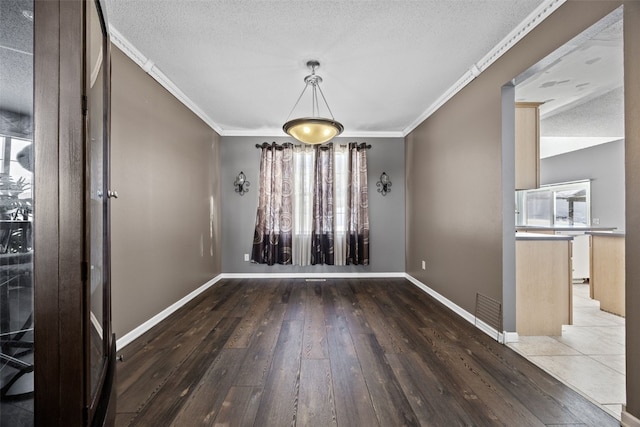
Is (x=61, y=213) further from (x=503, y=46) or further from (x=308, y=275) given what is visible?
(x=308, y=275)

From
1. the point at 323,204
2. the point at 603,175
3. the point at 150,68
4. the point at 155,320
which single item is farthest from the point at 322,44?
the point at 603,175

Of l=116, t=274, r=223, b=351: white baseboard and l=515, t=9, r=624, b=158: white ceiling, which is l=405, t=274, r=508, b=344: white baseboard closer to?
l=515, t=9, r=624, b=158: white ceiling

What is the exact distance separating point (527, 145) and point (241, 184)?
390 cm

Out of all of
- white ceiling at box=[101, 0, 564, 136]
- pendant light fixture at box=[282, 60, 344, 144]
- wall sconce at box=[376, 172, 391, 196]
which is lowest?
wall sconce at box=[376, 172, 391, 196]

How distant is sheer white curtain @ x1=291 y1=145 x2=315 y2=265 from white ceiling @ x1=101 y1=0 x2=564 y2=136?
4.11 feet

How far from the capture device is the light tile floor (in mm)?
1741

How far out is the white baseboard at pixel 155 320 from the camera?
7.61ft

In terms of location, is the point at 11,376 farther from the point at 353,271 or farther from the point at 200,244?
the point at 353,271

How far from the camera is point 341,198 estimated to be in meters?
4.79

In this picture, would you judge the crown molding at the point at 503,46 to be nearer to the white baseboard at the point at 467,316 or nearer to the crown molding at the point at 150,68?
the white baseboard at the point at 467,316

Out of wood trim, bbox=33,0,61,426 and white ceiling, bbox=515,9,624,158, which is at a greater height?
white ceiling, bbox=515,9,624,158

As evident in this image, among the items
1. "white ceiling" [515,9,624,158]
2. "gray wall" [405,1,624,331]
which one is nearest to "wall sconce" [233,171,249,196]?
"gray wall" [405,1,624,331]

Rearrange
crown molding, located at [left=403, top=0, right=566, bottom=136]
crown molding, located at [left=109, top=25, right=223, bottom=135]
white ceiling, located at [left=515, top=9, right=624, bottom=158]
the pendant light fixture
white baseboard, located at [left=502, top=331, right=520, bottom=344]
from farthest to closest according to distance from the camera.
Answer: the pendant light fixture
white baseboard, located at [left=502, top=331, right=520, bottom=344]
crown molding, located at [left=109, top=25, right=223, bottom=135]
white ceiling, located at [left=515, top=9, right=624, bottom=158]
crown molding, located at [left=403, top=0, right=566, bottom=136]

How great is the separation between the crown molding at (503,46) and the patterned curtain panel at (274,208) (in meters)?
2.45
